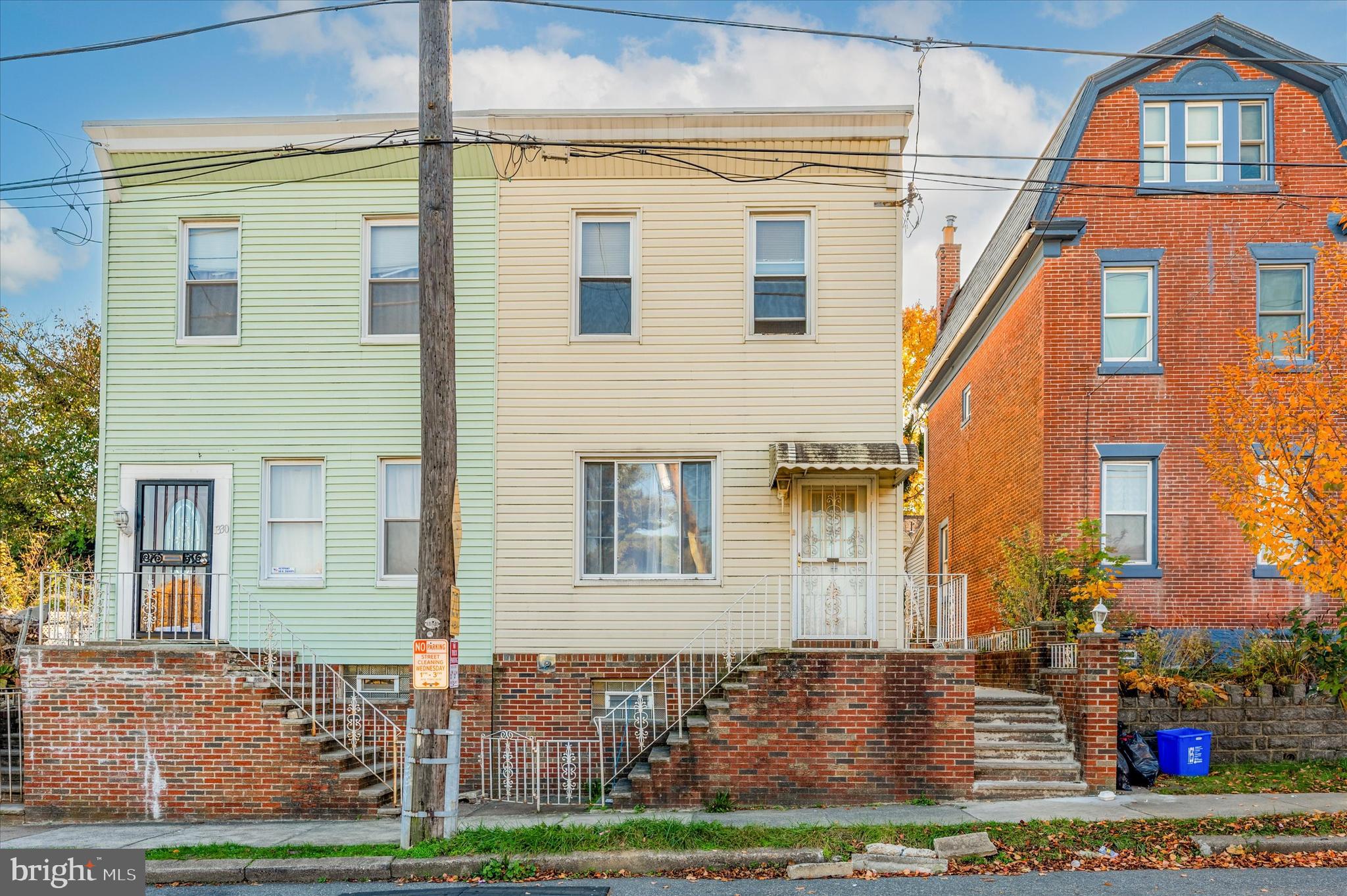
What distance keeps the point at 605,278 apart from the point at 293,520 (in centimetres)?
496

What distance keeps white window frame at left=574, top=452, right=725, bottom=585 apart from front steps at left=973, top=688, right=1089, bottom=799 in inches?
138

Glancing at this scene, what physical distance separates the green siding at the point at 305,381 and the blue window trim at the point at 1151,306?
8768mm

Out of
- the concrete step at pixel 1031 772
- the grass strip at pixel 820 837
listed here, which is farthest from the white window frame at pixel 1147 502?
the grass strip at pixel 820 837

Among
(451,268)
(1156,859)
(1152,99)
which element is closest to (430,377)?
(451,268)

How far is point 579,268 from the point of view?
520 inches

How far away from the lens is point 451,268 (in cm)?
952

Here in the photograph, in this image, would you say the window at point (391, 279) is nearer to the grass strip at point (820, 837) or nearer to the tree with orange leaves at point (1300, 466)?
the grass strip at point (820, 837)

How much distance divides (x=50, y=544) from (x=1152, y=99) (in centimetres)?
1959

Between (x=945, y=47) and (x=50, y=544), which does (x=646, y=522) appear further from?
(x=50, y=544)

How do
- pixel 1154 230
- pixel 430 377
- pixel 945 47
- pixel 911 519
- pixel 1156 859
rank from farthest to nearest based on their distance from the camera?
pixel 911 519 < pixel 1154 230 < pixel 945 47 < pixel 430 377 < pixel 1156 859

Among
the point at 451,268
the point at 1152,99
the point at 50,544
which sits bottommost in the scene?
the point at 50,544

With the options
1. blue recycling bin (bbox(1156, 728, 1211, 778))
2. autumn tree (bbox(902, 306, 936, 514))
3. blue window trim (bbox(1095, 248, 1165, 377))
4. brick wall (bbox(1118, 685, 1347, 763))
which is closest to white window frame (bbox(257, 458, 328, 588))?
brick wall (bbox(1118, 685, 1347, 763))

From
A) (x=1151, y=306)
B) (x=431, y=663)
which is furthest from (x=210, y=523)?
(x=1151, y=306)

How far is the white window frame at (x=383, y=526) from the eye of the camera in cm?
1276
